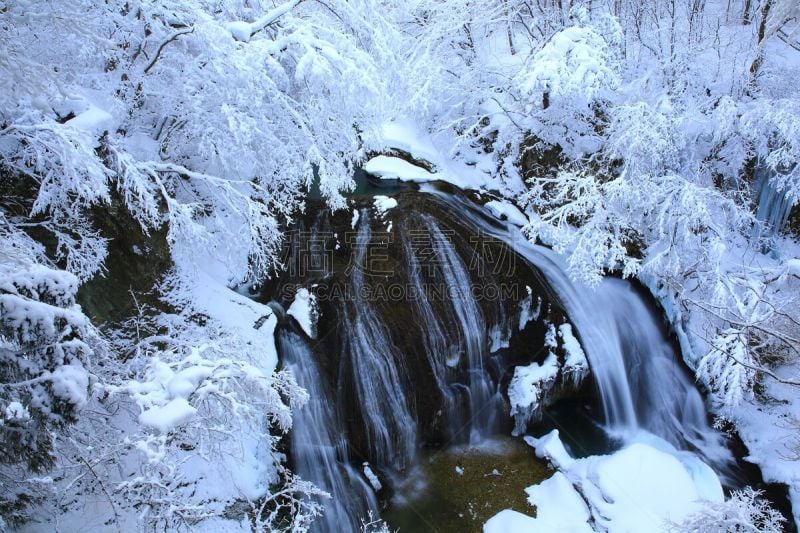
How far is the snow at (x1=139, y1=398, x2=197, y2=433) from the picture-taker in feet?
10.1

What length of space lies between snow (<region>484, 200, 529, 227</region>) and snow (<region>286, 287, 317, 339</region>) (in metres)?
3.98

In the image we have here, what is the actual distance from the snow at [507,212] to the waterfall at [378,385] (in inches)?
133

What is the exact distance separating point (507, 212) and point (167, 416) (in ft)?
22.7

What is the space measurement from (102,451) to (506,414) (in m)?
5.47

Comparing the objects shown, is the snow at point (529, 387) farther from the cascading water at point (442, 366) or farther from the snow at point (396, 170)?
the snow at point (396, 170)

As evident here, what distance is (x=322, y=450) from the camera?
6.01 meters

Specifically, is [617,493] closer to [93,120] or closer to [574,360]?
[574,360]

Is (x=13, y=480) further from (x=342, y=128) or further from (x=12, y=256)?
(x=342, y=128)

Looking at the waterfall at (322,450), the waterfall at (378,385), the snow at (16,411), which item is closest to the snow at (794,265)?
the waterfall at (378,385)

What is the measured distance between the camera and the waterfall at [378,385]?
252 inches

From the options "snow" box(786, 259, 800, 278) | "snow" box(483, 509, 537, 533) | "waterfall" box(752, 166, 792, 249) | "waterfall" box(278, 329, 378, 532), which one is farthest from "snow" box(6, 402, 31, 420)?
"waterfall" box(752, 166, 792, 249)

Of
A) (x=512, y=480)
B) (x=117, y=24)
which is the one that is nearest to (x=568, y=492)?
(x=512, y=480)

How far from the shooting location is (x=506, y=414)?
715 cm

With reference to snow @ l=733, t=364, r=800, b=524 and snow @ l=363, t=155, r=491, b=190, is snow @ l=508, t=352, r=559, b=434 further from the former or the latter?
snow @ l=363, t=155, r=491, b=190
